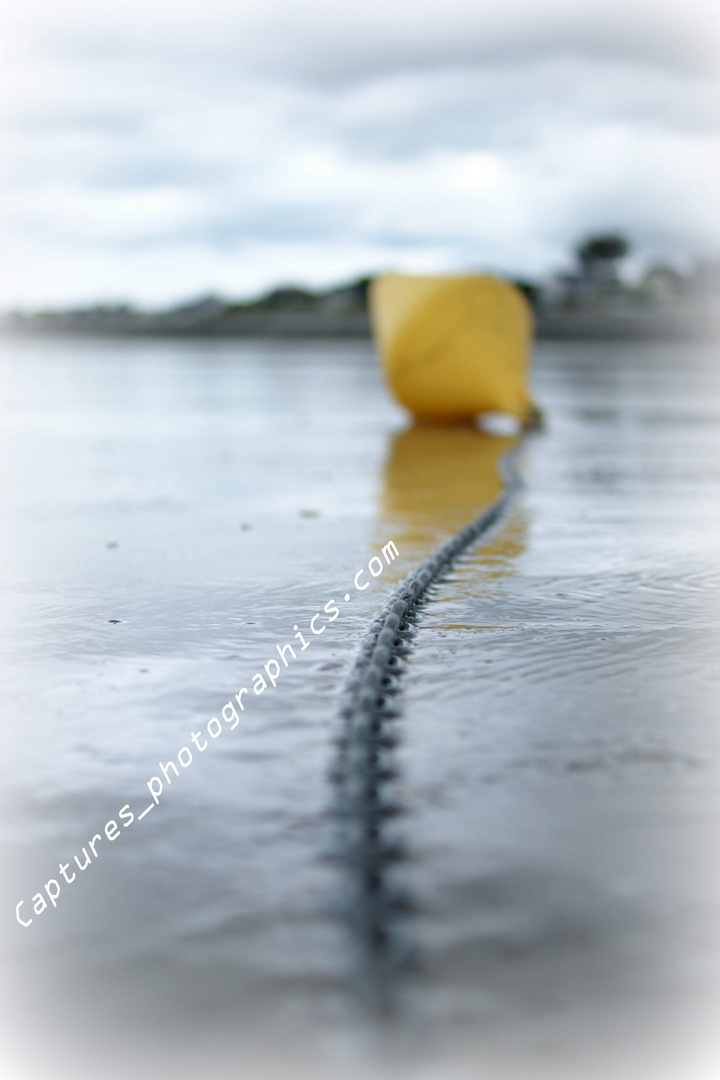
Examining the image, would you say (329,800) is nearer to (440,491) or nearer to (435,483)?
(440,491)

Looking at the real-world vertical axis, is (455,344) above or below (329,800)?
above

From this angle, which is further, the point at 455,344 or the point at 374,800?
the point at 455,344

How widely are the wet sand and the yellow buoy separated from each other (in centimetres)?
A: 466

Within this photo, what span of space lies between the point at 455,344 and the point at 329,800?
7.89 metres

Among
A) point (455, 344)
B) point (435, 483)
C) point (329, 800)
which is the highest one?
point (455, 344)

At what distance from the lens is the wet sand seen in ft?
4.73

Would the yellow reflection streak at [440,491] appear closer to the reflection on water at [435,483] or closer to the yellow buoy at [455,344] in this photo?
the reflection on water at [435,483]

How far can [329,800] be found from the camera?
6.70ft

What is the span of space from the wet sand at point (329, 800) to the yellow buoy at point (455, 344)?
466cm

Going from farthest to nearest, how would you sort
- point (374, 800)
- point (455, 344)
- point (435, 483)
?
point (455, 344) → point (435, 483) → point (374, 800)

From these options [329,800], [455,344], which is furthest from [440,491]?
[329,800]

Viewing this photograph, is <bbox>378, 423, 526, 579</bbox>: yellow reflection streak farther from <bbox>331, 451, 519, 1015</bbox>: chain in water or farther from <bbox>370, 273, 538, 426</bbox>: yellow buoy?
<bbox>331, 451, 519, 1015</bbox>: chain in water

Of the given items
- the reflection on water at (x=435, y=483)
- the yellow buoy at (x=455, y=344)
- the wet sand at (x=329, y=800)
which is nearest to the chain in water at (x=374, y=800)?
the wet sand at (x=329, y=800)

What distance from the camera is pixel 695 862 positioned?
5.99ft
